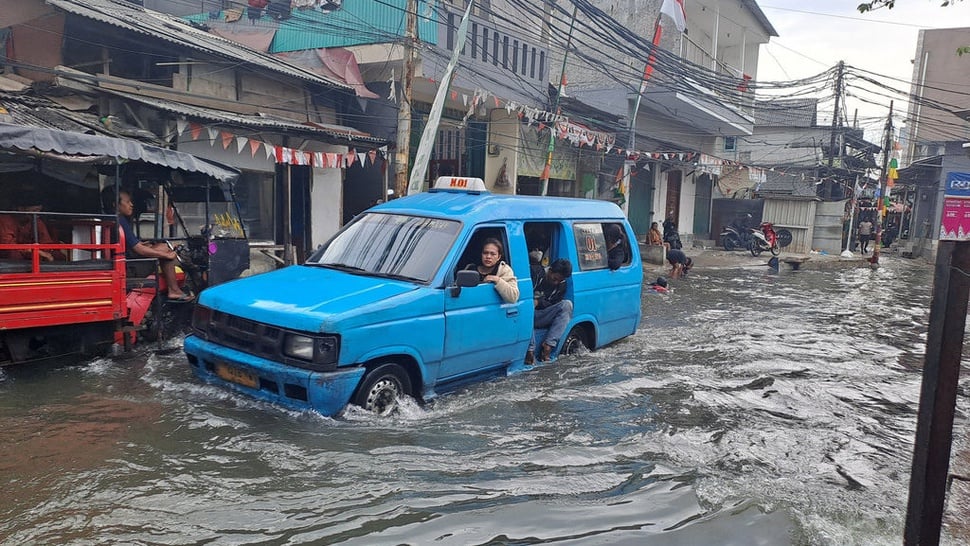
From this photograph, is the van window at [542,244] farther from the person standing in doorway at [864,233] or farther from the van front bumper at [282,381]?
the person standing in doorway at [864,233]

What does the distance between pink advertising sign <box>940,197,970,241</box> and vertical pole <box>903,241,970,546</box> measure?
42mm

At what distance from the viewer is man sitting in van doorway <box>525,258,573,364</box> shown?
677 centimetres

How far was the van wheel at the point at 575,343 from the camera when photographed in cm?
729

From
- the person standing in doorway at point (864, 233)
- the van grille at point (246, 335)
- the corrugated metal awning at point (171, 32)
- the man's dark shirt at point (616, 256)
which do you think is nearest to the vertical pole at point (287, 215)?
the corrugated metal awning at point (171, 32)

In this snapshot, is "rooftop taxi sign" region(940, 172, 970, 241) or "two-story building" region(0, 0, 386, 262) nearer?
"rooftop taxi sign" region(940, 172, 970, 241)

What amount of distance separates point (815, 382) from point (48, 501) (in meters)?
7.31

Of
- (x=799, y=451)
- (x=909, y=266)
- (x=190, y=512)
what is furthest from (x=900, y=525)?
(x=909, y=266)

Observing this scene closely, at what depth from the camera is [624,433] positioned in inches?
215

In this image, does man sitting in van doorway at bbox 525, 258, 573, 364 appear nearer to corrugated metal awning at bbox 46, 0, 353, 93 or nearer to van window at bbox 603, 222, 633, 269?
van window at bbox 603, 222, 633, 269

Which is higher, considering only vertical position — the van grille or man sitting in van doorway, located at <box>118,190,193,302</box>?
man sitting in van doorway, located at <box>118,190,193,302</box>

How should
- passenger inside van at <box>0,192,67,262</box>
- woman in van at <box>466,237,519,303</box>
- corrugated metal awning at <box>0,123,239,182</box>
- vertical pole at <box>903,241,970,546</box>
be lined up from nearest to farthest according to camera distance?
vertical pole at <box>903,241,970,546</box> → corrugated metal awning at <box>0,123,239,182</box> → woman in van at <box>466,237,519,303</box> → passenger inside van at <box>0,192,67,262</box>

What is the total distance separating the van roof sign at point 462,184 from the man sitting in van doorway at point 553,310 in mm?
1145

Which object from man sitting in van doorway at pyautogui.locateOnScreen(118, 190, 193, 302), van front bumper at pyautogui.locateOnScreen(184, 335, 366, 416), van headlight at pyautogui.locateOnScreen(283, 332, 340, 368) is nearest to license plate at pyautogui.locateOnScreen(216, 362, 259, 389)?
van front bumper at pyautogui.locateOnScreen(184, 335, 366, 416)

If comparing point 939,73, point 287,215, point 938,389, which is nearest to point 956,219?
point 938,389
